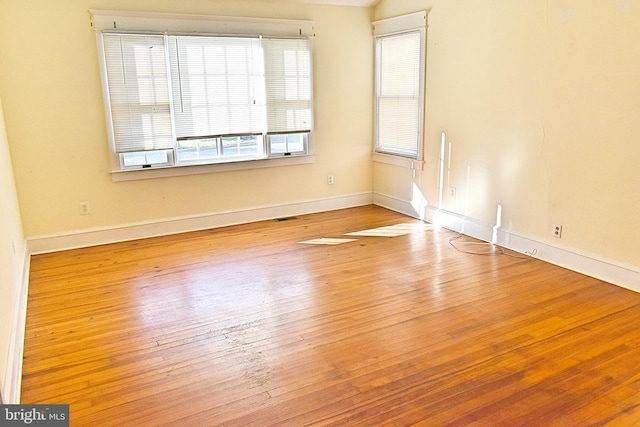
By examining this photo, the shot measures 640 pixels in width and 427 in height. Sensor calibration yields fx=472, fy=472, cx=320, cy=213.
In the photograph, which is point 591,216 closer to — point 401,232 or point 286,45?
point 401,232

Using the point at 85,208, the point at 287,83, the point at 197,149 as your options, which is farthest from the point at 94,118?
the point at 287,83

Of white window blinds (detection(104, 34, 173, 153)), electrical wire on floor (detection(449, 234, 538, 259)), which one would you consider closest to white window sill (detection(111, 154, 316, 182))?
white window blinds (detection(104, 34, 173, 153))

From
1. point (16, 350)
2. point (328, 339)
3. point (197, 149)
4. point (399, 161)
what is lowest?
point (328, 339)

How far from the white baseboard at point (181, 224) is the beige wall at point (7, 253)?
35 cm

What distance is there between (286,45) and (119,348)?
12.1 feet

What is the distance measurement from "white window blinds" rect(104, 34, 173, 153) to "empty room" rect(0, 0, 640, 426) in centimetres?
2

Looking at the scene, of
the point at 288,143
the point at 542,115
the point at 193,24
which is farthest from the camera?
the point at 288,143

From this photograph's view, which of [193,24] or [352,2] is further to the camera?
[352,2]

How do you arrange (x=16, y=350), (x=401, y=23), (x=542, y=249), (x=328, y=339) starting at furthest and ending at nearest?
(x=401, y=23)
(x=542, y=249)
(x=328, y=339)
(x=16, y=350)

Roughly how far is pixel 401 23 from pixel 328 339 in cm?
381

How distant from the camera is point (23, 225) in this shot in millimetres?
4320

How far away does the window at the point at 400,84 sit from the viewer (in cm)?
512

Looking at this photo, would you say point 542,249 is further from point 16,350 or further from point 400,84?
point 16,350

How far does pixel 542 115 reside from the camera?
153 inches
